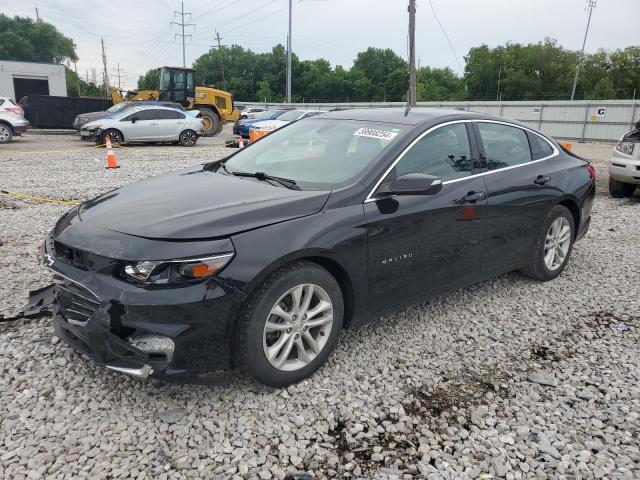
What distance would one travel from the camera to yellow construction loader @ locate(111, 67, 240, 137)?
23875 mm

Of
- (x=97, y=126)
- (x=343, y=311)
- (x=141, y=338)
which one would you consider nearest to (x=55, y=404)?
(x=141, y=338)

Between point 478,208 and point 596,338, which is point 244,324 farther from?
point 596,338

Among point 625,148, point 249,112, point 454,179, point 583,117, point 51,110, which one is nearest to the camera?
point 454,179

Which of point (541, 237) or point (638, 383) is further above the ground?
point (541, 237)

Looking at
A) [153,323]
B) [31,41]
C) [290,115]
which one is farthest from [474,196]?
[31,41]

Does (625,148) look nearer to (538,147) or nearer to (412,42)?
(538,147)

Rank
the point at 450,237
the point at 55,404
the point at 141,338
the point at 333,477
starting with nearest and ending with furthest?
the point at 333,477, the point at 141,338, the point at 55,404, the point at 450,237

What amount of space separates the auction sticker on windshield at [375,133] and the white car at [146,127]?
15.4m

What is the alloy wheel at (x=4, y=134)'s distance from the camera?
58.0ft

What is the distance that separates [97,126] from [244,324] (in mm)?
16715

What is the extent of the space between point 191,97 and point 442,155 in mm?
22329

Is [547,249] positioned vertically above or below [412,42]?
below

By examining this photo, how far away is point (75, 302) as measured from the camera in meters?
2.78

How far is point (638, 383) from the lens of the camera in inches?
126
